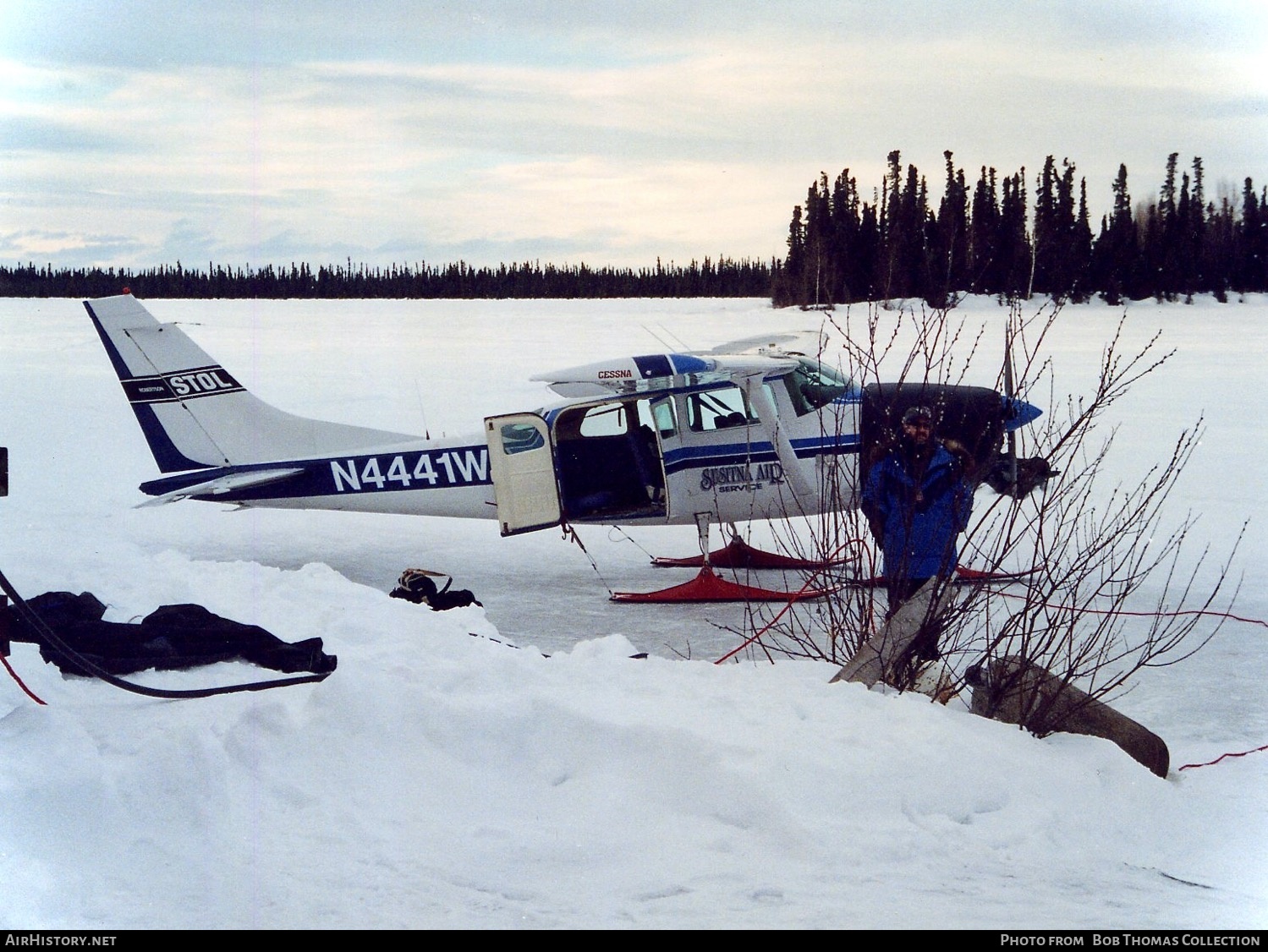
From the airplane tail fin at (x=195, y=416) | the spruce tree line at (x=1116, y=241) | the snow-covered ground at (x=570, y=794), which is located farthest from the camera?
the spruce tree line at (x=1116, y=241)

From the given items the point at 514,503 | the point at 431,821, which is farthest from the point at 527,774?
the point at 514,503

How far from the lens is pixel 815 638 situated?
20.6 ft

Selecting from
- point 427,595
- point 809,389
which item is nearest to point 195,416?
point 427,595

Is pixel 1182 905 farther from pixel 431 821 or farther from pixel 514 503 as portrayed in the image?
pixel 514 503

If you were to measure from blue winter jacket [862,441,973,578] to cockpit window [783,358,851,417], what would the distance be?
2655 millimetres

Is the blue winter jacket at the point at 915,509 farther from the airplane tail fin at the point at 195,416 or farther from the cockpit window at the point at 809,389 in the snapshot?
the airplane tail fin at the point at 195,416

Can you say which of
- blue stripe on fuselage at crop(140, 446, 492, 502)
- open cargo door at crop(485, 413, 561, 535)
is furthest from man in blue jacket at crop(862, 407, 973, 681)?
blue stripe on fuselage at crop(140, 446, 492, 502)

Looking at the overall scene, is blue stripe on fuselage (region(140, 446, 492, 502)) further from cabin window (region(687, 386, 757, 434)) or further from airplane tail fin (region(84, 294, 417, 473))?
cabin window (region(687, 386, 757, 434))

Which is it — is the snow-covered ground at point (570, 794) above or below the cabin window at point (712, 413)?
below

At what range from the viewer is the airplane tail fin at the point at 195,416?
8.24 meters

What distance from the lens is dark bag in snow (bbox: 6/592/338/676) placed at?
14.2 feet

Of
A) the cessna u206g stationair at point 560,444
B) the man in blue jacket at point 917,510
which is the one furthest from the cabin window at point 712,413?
the man in blue jacket at point 917,510

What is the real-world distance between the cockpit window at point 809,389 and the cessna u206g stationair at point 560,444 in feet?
0.04

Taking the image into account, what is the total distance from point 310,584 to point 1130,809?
170 inches
